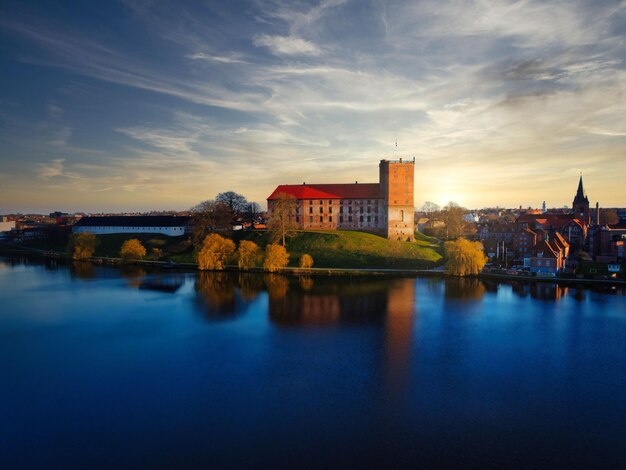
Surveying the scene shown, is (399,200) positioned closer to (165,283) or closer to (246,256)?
(246,256)

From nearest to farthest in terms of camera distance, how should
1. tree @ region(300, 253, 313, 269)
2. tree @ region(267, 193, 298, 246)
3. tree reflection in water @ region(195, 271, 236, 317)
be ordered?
tree reflection in water @ region(195, 271, 236, 317), tree @ region(300, 253, 313, 269), tree @ region(267, 193, 298, 246)

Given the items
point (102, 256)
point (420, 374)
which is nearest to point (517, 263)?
point (420, 374)


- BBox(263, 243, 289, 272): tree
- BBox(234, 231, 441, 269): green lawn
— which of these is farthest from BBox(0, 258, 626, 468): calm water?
BBox(234, 231, 441, 269): green lawn

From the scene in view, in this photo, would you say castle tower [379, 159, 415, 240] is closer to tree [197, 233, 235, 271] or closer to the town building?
tree [197, 233, 235, 271]

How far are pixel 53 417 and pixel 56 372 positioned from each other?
5981 millimetres

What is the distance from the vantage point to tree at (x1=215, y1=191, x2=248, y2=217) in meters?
83.3

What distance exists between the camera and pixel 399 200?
71.8m

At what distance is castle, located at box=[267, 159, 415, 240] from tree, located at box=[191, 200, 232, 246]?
8.72 metres

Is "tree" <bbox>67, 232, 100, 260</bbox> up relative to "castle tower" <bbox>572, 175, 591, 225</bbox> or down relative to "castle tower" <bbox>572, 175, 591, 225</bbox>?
down

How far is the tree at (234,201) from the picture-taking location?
8331 centimetres

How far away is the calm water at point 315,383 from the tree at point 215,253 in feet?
61.7

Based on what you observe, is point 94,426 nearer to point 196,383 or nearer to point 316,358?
point 196,383

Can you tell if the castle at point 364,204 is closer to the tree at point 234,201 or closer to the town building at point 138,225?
the tree at point 234,201

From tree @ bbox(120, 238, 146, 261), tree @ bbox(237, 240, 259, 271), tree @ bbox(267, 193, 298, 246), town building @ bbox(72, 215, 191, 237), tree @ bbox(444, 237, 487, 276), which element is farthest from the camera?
town building @ bbox(72, 215, 191, 237)
